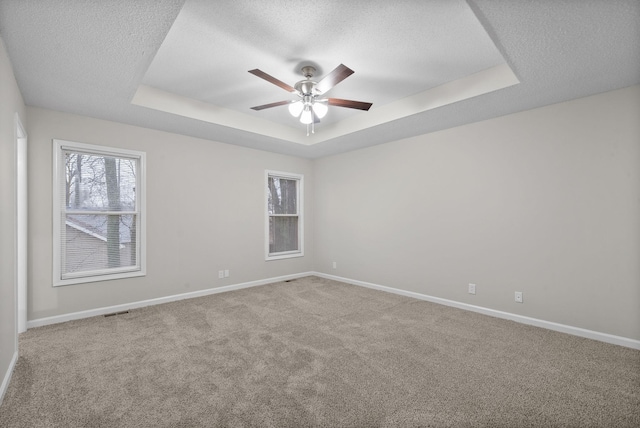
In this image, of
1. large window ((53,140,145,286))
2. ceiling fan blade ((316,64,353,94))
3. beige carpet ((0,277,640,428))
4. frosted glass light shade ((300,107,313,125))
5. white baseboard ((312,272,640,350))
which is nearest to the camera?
beige carpet ((0,277,640,428))

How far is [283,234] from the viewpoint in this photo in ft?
18.6

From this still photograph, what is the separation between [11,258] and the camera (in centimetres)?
228

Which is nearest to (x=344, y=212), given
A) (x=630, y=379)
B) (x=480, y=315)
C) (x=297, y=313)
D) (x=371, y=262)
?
(x=371, y=262)

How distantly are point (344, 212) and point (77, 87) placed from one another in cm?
404

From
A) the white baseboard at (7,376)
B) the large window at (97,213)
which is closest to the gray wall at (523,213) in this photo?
the large window at (97,213)

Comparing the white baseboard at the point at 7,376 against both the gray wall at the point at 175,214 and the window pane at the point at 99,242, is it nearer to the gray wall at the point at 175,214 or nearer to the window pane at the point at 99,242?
the gray wall at the point at 175,214

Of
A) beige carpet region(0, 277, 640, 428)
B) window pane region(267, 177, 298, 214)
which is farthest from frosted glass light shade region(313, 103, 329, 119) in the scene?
window pane region(267, 177, 298, 214)

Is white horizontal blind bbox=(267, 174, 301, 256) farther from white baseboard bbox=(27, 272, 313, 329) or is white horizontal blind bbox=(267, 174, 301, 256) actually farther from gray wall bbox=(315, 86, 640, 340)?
gray wall bbox=(315, 86, 640, 340)

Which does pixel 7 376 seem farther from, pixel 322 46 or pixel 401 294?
pixel 401 294

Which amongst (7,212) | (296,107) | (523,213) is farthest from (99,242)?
(523,213)

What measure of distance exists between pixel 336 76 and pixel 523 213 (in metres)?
2.66

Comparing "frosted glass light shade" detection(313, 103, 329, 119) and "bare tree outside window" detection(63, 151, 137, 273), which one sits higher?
"frosted glass light shade" detection(313, 103, 329, 119)

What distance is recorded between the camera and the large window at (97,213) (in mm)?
3375

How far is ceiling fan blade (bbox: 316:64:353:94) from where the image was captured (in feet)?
7.45
